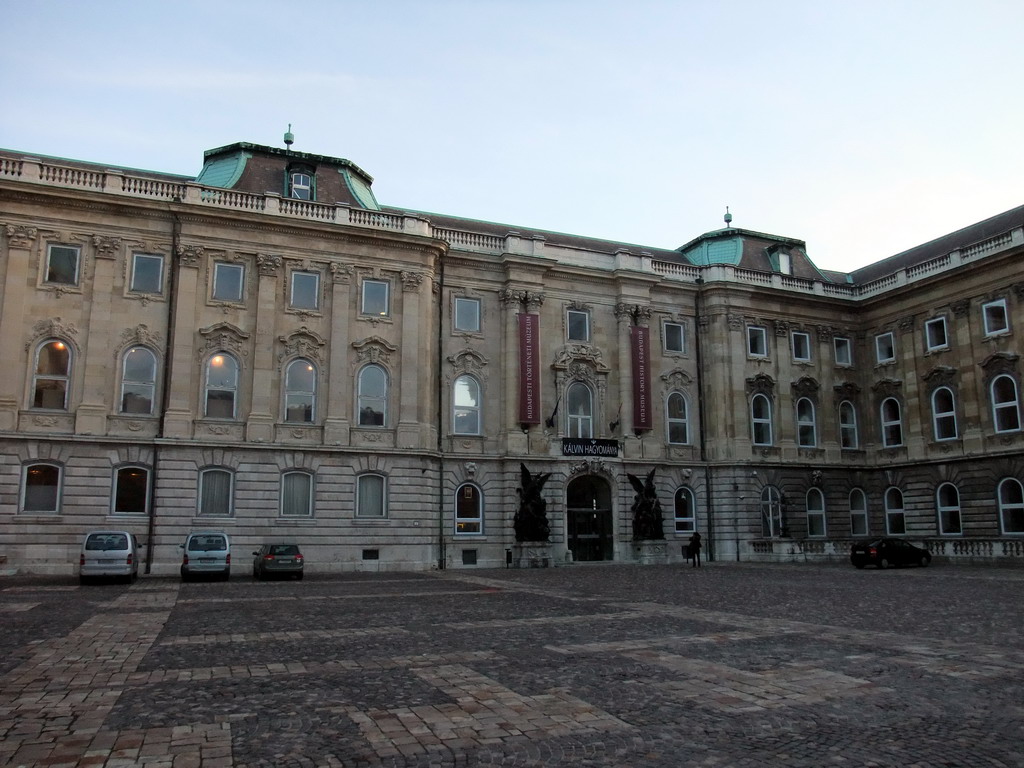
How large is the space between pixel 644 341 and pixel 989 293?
16444mm

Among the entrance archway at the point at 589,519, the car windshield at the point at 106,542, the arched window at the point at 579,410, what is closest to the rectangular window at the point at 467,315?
the arched window at the point at 579,410

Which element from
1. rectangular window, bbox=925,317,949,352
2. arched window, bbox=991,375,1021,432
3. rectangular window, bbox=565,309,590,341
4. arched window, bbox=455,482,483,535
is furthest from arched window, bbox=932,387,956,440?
arched window, bbox=455,482,483,535

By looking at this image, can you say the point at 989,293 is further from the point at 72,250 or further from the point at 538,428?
the point at 72,250

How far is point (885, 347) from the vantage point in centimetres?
4634

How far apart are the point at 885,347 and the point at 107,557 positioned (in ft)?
130

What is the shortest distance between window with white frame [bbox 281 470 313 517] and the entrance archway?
12120mm

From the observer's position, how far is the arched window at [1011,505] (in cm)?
3788

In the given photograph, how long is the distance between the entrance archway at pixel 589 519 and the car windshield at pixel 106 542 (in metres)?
19.5

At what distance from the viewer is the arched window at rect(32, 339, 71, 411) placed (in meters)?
32.2

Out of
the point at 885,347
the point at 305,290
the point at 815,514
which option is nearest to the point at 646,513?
the point at 815,514

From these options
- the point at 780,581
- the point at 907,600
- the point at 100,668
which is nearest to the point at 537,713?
the point at 100,668

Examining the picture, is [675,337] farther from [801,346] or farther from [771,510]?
[771,510]

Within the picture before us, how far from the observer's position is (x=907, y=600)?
19.5 meters

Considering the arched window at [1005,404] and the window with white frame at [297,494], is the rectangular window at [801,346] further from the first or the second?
the window with white frame at [297,494]
